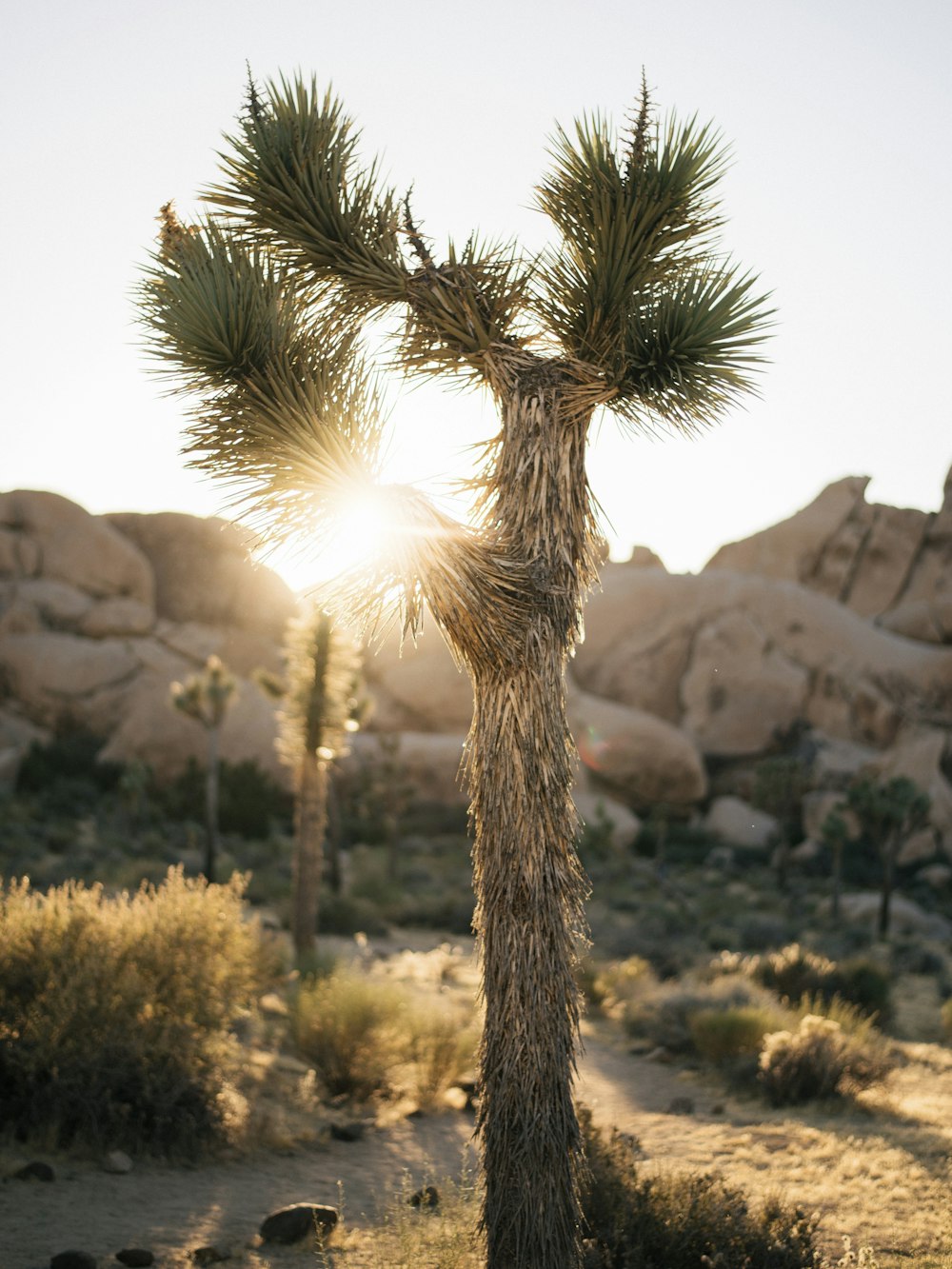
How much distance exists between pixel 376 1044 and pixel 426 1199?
12.1 feet

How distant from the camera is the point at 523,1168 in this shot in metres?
4.66

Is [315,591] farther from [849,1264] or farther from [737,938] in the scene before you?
[737,938]

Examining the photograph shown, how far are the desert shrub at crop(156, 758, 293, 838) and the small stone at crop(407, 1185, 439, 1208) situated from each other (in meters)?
26.2

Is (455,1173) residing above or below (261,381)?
below

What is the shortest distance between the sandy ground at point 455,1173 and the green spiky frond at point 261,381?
3.87 m

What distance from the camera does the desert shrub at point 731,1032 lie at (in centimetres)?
1088

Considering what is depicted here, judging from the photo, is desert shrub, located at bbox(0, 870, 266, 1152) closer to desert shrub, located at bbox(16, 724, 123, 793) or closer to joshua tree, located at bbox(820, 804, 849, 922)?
joshua tree, located at bbox(820, 804, 849, 922)

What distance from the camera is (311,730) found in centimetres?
1518

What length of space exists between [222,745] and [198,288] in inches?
1277

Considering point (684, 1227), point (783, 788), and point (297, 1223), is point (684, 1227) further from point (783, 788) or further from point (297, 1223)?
point (783, 788)

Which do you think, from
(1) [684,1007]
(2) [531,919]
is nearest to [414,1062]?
(1) [684,1007]

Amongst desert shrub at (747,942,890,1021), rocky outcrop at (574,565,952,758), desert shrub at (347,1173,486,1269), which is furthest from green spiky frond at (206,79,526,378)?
rocky outcrop at (574,565,952,758)

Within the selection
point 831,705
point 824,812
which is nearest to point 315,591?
point 824,812

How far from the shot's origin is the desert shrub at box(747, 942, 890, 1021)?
44.5 feet
